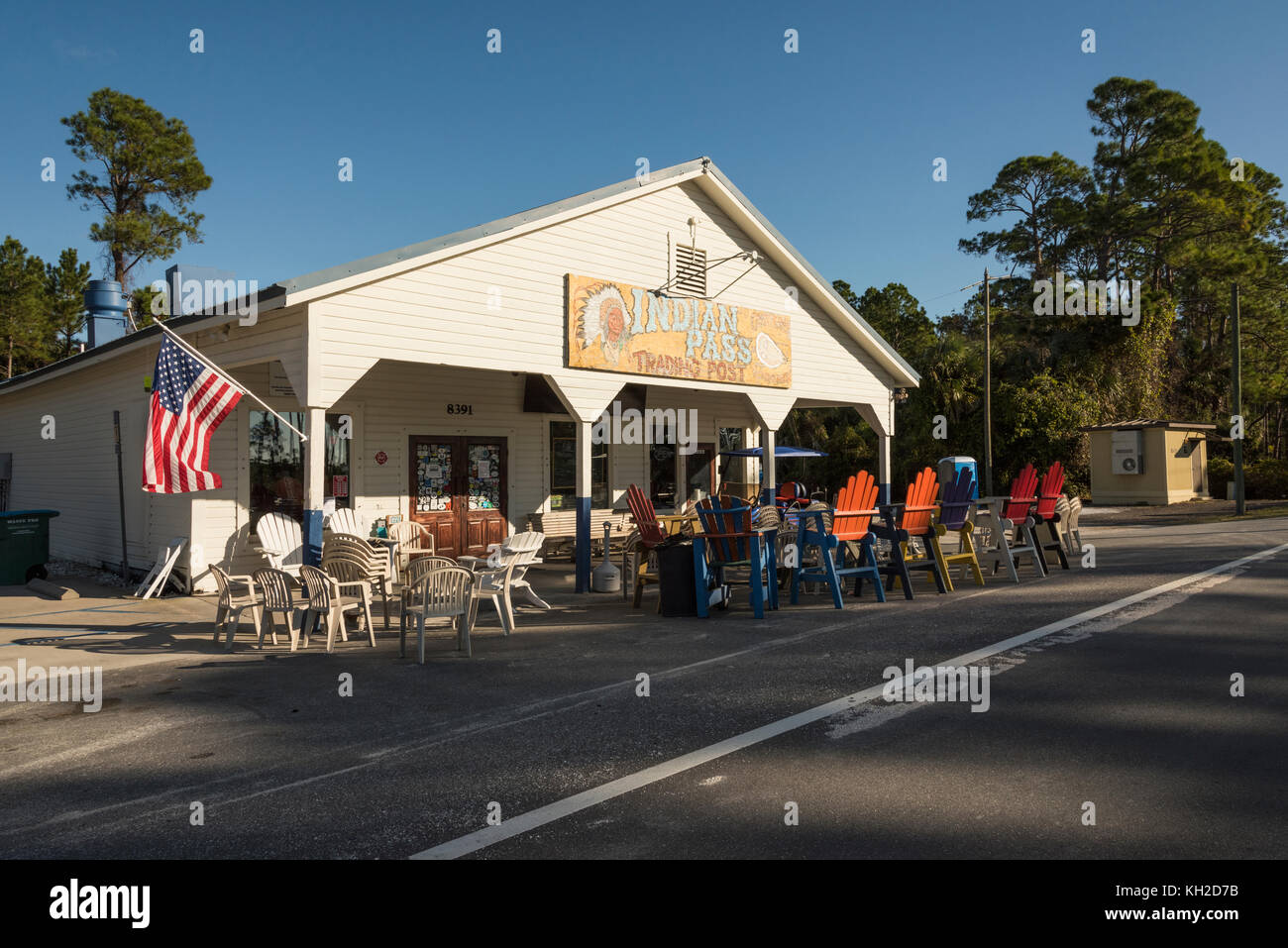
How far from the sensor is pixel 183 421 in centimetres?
931

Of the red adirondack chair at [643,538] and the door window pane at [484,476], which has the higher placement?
the door window pane at [484,476]

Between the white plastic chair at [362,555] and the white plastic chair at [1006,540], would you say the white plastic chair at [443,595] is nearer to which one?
the white plastic chair at [362,555]

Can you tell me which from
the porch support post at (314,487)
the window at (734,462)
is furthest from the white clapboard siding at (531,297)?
the window at (734,462)

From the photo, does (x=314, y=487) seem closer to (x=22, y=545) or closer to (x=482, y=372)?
(x=482, y=372)

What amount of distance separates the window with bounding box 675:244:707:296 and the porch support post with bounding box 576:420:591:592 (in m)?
3.11

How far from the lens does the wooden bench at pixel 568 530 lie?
16188mm

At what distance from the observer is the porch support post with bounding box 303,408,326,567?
9.50 m

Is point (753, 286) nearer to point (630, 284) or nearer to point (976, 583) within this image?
point (630, 284)

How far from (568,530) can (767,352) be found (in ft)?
15.9

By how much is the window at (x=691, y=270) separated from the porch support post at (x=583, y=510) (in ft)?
10.2

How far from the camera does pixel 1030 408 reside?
108 feet

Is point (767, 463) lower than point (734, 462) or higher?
lower

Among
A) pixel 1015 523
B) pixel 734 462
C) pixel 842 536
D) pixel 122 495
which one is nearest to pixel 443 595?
pixel 842 536
